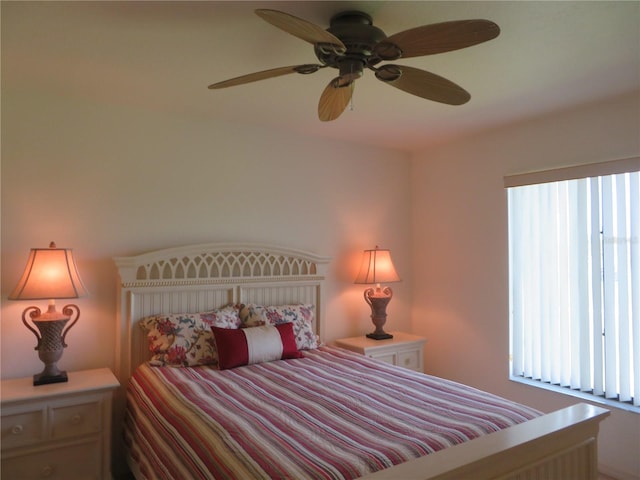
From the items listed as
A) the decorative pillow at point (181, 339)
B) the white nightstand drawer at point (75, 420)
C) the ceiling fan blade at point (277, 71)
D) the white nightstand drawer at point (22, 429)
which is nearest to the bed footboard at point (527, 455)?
the ceiling fan blade at point (277, 71)

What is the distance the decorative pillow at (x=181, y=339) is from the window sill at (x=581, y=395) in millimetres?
2387

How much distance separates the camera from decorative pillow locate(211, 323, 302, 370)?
270cm

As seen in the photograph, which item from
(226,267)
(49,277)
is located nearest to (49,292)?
(49,277)

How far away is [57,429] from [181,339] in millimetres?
780

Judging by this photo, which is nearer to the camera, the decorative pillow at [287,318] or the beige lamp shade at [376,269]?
the decorative pillow at [287,318]

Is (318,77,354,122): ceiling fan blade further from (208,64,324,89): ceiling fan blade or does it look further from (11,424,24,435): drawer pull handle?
(11,424,24,435): drawer pull handle

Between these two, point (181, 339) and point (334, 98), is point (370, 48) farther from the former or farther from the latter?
point (181, 339)

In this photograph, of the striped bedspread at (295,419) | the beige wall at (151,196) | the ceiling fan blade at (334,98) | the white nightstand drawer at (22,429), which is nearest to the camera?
the striped bedspread at (295,419)

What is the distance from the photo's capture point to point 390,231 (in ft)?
14.0

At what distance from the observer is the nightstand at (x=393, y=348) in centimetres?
349

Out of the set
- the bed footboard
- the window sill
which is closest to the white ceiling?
the bed footboard

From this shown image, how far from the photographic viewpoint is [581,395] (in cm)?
306

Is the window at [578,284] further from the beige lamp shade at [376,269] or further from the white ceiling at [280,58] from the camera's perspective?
the beige lamp shade at [376,269]

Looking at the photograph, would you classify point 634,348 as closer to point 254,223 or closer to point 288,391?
point 288,391
